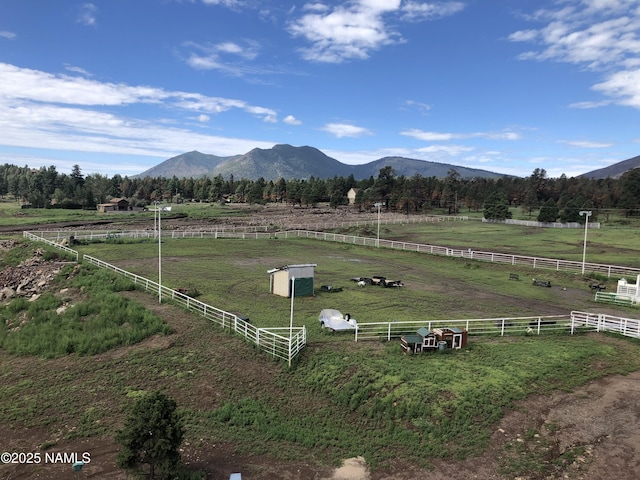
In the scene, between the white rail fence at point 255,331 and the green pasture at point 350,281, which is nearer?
the white rail fence at point 255,331

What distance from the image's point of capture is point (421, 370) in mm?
15031

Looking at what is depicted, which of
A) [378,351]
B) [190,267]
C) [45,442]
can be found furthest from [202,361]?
[190,267]

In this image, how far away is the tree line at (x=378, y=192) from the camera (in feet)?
338

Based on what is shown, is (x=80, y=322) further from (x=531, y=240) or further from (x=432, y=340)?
(x=531, y=240)

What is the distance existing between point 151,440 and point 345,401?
6.41 meters

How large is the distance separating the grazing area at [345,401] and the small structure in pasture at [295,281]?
2.66 metres

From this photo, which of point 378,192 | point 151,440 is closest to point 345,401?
point 151,440

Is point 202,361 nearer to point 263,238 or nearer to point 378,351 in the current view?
point 378,351

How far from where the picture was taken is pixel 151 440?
965cm

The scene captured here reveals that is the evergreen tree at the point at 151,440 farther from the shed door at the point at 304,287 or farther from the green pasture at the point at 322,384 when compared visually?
the shed door at the point at 304,287

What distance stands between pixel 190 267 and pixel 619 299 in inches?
1216

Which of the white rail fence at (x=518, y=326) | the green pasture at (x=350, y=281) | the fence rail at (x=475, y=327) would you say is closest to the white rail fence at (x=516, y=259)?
the green pasture at (x=350, y=281)

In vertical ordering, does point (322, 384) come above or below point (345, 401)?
above

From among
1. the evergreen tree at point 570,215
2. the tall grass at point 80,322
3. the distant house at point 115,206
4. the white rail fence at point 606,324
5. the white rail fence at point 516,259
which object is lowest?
the tall grass at point 80,322
